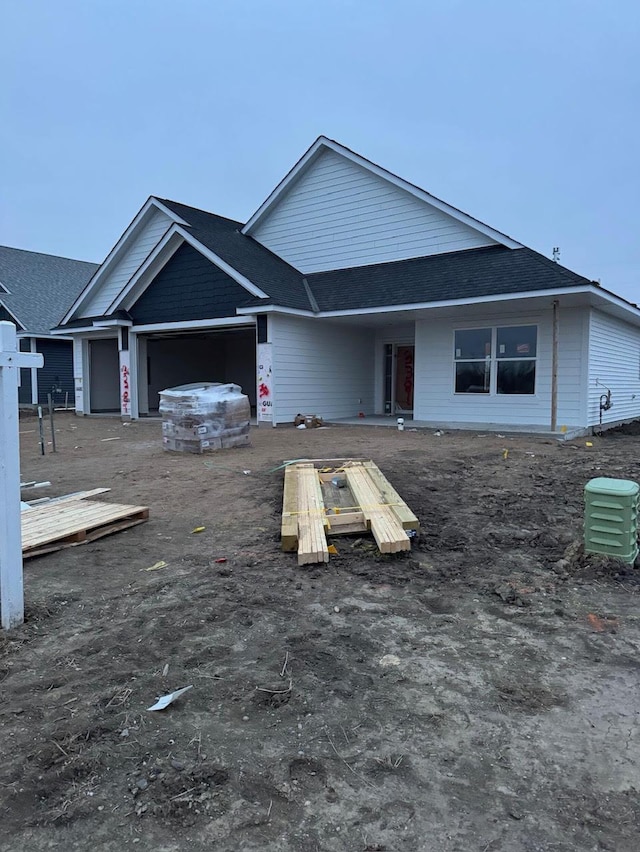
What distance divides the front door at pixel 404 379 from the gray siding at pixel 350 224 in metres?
3.20

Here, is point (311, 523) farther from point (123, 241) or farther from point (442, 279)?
point (123, 241)

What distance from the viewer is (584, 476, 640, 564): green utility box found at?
438 cm

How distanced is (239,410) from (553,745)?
943 cm

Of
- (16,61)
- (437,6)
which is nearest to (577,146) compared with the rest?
(437,6)

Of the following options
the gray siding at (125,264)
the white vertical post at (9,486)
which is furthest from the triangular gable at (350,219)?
the white vertical post at (9,486)

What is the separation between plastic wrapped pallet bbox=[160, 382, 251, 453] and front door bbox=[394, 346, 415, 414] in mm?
8376

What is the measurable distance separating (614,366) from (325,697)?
15356mm

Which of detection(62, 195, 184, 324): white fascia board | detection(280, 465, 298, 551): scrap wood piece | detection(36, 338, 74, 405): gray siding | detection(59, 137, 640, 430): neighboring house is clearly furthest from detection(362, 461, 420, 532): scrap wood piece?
detection(36, 338, 74, 405): gray siding

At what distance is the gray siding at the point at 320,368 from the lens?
50.0 feet

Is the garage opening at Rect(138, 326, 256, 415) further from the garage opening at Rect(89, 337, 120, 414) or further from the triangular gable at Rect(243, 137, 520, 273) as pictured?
the triangular gable at Rect(243, 137, 520, 273)

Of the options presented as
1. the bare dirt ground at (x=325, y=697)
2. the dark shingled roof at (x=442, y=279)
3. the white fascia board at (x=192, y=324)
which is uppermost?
the dark shingled roof at (x=442, y=279)

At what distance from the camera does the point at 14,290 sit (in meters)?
26.8

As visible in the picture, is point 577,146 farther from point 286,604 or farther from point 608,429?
point 286,604

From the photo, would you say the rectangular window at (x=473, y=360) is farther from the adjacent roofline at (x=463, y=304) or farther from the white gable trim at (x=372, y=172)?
the white gable trim at (x=372, y=172)
